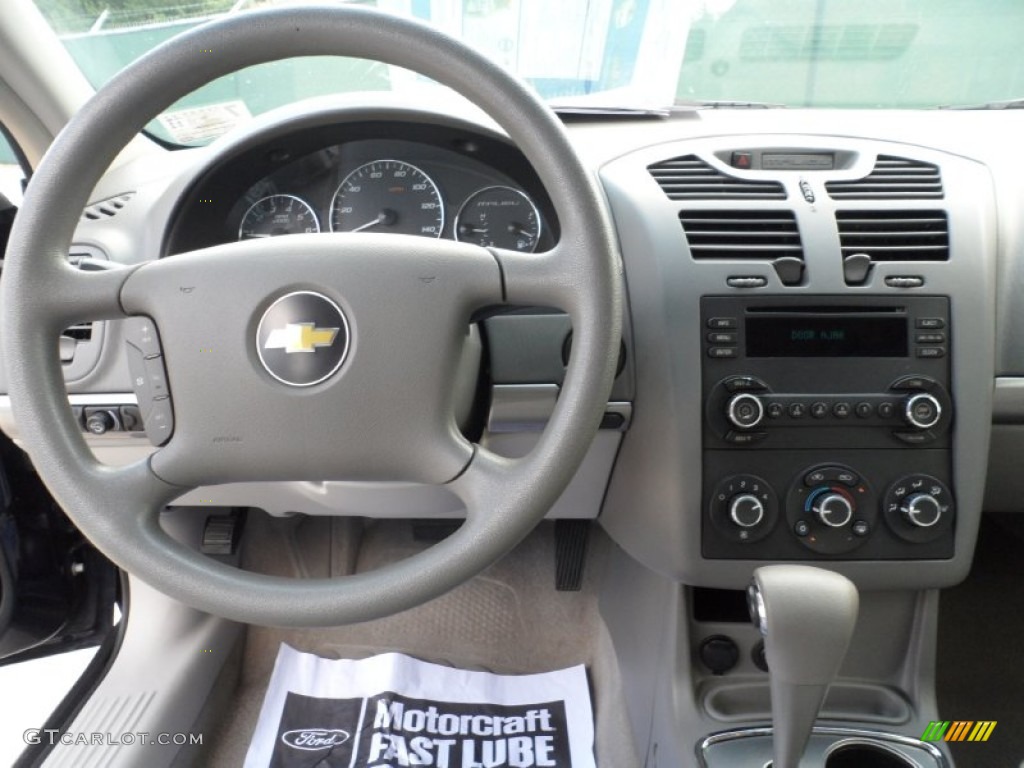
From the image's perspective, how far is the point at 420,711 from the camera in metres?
1.39

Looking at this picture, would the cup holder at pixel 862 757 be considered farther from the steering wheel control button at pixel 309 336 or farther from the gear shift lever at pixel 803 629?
the steering wheel control button at pixel 309 336

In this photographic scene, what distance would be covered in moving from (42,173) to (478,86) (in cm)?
41

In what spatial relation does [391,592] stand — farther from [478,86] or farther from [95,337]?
[95,337]

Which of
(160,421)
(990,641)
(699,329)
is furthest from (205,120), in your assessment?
(990,641)

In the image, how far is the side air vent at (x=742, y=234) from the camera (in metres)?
0.98

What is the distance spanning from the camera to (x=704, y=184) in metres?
1.02

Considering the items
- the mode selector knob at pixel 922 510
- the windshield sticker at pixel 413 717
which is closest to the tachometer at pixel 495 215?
the mode selector knob at pixel 922 510

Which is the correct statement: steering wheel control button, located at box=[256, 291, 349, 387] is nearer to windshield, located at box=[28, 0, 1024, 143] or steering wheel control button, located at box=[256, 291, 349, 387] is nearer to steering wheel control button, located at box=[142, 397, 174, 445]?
steering wheel control button, located at box=[142, 397, 174, 445]

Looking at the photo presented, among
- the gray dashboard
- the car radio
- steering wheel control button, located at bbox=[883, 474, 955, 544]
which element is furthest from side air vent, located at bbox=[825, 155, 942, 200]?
steering wheel control button, located at bbox=[883, 474, 955, 544]

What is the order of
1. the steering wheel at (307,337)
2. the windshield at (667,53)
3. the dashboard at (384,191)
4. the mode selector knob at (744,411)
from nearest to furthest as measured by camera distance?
the steering wheel at (307,337)
the mode selector knob at (744,411)
the dashboard at (384,191)
the windshield at (667,53)

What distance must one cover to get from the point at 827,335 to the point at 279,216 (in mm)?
748

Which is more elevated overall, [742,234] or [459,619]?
[742,234]

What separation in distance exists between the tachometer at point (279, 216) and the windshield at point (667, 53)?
0.19 meters

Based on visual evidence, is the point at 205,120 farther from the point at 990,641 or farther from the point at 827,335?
the point at 990,641
